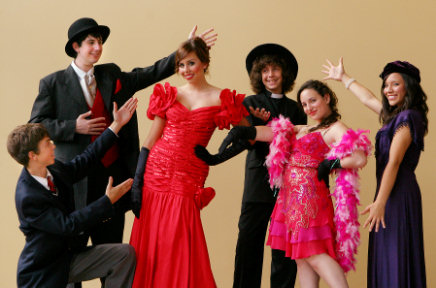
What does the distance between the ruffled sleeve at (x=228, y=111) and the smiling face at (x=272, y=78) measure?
0.45 meters

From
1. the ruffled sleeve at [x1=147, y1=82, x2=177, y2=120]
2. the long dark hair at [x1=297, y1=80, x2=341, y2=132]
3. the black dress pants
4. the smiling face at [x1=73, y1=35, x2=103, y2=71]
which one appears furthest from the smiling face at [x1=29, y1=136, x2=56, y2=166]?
the long dark hair at [x1=297, y1=80, x2=341, y2=132]

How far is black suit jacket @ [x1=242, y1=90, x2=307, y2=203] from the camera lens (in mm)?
3230

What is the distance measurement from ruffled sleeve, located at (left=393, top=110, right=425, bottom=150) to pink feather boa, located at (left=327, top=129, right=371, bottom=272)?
0.22 meters

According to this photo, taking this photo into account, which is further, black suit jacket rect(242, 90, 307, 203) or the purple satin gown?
black suit jacket rect(242, 90, 307, 203)

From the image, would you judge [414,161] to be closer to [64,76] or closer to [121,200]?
[121,200]

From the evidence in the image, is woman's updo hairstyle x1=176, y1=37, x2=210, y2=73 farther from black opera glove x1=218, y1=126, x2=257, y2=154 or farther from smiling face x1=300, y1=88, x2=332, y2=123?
smiling face x1=300, y1=88, x2=332, y2=123

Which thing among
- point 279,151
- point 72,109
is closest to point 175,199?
point 279,151

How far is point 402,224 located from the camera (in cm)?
281

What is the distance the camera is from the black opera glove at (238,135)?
2859 millimetres

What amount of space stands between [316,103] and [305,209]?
556 millimetres

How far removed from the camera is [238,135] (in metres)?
2.87

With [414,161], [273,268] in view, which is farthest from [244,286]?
[414,161]

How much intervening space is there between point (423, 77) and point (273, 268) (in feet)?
6.70

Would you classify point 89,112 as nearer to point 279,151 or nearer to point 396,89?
point 279,151
